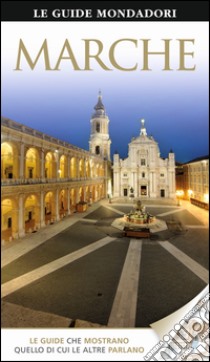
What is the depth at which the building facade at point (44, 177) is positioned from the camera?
9656mm

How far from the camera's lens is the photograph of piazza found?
6.13m

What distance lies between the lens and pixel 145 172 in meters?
8.66

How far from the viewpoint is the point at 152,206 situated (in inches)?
361

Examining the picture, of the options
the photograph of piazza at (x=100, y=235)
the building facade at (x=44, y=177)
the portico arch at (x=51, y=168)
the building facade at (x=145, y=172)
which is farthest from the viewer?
the portico arch at (x=51, y=168)

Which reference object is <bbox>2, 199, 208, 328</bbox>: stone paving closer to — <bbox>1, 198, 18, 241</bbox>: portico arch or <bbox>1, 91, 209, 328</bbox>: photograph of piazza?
<bbox>1, 91, 209, 328</bbox>: photograph of piazza

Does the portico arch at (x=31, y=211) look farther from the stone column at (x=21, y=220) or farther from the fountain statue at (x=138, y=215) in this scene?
the fountain statue at (x=138, y=215)

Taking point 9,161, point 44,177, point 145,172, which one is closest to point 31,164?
point 44,177

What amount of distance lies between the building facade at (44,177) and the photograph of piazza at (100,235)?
0.07m

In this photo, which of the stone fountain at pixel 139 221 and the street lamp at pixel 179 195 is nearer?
the stone fountain at pixel 139 221

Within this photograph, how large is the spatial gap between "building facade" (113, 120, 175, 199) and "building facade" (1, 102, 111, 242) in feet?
5.88

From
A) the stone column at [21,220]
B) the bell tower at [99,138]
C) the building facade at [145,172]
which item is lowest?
the stone column at [21,220]

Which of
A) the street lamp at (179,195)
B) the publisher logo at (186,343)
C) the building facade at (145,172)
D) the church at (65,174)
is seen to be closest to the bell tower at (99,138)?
the church at (65,174)

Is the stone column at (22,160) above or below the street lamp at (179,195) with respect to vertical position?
above

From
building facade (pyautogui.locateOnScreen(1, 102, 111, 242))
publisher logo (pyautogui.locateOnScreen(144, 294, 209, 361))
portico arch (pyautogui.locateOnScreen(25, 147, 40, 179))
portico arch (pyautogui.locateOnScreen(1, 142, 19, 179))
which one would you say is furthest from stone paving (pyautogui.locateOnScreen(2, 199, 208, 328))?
portico arch (pyautogui.locateOnScreen(1, 142, 19, 179))
